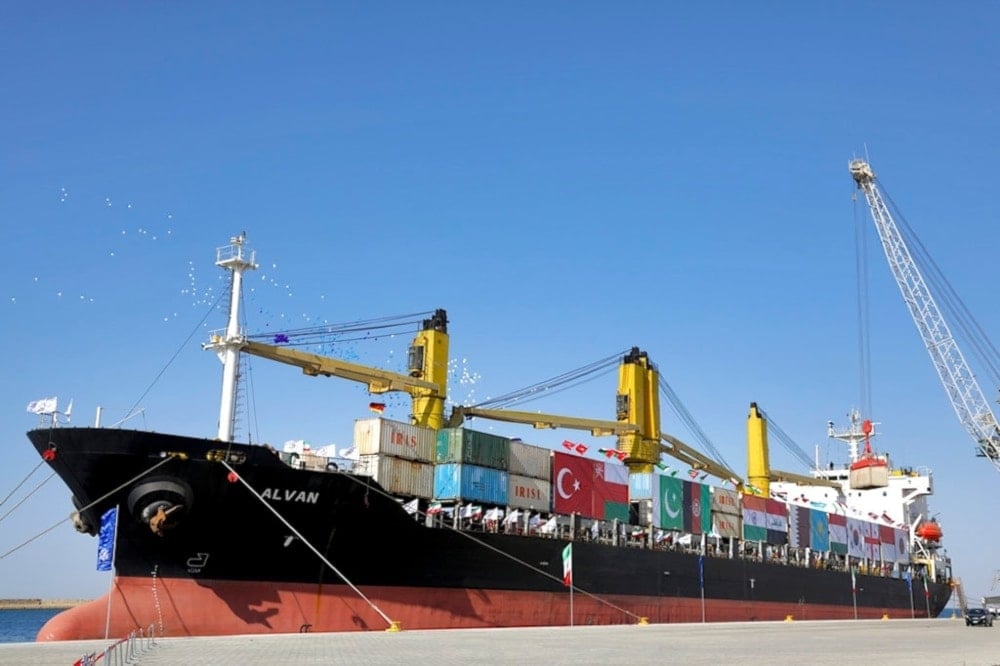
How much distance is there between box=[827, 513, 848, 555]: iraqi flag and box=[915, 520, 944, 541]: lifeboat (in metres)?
14.4

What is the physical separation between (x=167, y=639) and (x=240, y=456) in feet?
19.4

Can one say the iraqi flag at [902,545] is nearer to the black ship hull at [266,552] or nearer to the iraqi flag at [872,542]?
the iraqi flag at [872,542]

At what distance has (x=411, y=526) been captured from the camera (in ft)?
106

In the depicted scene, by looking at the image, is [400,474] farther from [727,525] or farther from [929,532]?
[929,532]

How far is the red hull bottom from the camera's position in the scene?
2728cm

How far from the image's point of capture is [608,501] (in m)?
43.3

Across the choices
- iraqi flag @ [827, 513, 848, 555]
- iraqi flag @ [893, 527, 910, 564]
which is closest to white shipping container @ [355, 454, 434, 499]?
iraqi flag @ [827, 513, 848, 555]

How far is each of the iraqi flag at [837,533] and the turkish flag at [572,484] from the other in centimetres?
2576

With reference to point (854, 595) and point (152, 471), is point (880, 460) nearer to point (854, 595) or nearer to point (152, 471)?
point (854, 595)

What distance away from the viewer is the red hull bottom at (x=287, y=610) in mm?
27281

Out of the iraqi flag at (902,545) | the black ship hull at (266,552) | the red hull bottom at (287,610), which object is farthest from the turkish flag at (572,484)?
the iraqi flag at (902,545)

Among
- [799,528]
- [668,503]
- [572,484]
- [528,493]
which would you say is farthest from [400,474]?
[799,528]

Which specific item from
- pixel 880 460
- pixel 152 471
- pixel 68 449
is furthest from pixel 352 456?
pixel 880 460

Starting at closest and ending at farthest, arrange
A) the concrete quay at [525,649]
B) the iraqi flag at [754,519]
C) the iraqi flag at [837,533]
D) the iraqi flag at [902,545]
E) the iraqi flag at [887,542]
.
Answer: the concrete quay at [525,649]
the iraqi flag at [754,519]
the iraqi flag at [837,533]
the iraqi flag at [887,542]
the iraqi flag at [902,545]
